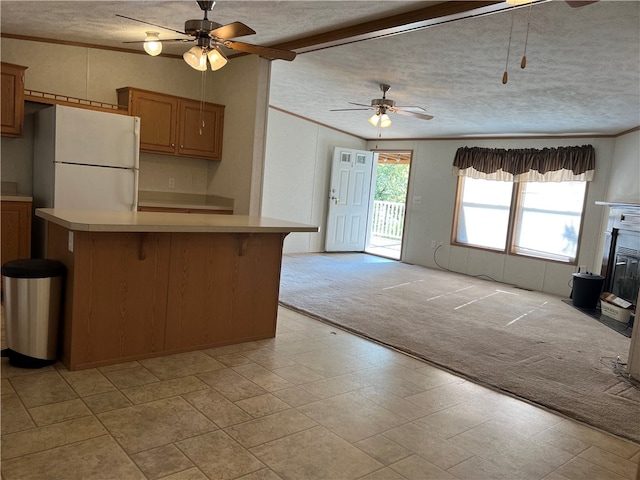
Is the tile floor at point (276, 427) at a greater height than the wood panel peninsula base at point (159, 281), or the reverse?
the wood panel peninsula base at point (159, 281)

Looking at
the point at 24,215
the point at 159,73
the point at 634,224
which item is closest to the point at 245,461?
the point at 24,215

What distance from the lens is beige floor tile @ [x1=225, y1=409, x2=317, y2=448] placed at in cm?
223

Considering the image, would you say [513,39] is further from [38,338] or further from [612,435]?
[38,338]

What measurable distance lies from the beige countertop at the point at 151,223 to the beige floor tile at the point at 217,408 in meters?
0.95

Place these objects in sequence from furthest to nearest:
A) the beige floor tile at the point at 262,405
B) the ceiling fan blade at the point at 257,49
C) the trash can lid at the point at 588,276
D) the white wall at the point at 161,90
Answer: the trash can lid at the point at 588,276 < the white wall at the point at 161,90 < the ceiling fan blade at the point at 257,49 < the beige floor tile at the point at 262,405

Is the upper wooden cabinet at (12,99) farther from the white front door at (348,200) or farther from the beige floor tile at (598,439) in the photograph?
the white front door at (348,200)

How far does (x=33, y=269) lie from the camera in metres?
2.74

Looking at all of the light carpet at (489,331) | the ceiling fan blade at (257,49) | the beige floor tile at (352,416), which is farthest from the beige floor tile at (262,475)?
the ceiling fan blade at (257,49)

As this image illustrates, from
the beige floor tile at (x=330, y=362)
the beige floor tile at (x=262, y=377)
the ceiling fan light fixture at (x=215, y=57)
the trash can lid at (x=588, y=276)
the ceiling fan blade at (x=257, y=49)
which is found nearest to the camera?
the beige floor tile at (x=262, y=377)

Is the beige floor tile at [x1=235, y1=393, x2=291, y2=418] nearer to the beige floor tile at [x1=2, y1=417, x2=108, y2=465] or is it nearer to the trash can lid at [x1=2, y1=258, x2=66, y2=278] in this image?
the beige floor tile at [x1=2, y1=417, x2=108, y2=465]

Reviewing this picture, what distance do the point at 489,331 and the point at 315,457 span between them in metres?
2.80

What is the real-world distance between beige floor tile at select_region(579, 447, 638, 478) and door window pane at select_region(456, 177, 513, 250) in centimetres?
529

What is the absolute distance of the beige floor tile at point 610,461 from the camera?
2236 millimetres

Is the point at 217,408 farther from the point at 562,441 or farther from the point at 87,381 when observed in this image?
the point at 562,441
